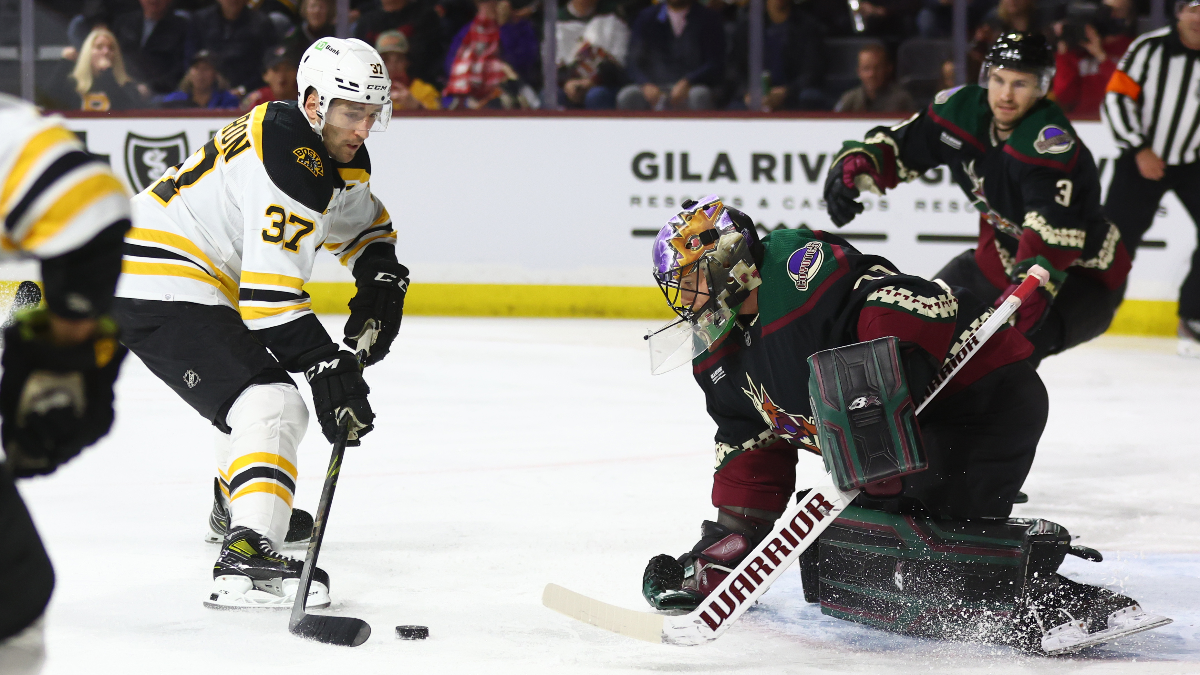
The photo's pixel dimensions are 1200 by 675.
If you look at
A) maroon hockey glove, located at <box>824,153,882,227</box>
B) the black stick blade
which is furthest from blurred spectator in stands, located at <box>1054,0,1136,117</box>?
the black stick blade

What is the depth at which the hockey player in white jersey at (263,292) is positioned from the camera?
9.13 feet

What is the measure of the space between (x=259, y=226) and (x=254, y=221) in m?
0.02

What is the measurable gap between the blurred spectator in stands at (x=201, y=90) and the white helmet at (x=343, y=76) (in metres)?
4.44

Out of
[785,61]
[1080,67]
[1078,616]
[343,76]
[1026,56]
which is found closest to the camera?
[1078,616]

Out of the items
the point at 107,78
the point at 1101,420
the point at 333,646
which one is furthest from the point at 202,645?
the point at 107,78

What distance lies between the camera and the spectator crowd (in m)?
6.90

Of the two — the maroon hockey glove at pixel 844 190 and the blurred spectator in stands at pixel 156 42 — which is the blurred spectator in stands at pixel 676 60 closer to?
the blurred spectator in stands at pixel 156 42

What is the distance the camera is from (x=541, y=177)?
7.05 m

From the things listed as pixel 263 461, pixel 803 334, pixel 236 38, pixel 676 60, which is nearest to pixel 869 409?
pixel 803 334

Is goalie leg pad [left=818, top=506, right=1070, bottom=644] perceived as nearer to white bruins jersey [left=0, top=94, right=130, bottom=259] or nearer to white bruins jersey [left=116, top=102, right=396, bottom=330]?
white bruins jersey [left=116, top=102, right=396, bottom=330]

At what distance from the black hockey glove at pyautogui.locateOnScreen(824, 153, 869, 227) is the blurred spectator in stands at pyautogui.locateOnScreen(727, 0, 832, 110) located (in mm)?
3335

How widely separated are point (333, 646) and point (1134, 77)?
458cm

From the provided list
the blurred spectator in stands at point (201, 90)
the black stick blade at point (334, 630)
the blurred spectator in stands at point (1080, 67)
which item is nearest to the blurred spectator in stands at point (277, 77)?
the blurred spectator in stands at point (201, 90)

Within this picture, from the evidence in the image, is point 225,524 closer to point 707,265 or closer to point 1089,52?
point 707,265
